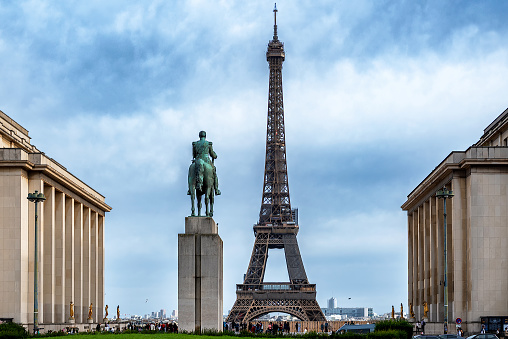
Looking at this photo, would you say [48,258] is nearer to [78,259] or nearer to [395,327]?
[78,259]

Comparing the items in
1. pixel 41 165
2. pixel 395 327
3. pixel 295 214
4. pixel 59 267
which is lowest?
pixel 395 327

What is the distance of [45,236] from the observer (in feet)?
294

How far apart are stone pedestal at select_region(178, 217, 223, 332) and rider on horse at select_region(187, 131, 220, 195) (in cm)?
319

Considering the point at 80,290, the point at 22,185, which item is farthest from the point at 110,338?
the point at 80,290

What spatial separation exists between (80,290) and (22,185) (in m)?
21.0

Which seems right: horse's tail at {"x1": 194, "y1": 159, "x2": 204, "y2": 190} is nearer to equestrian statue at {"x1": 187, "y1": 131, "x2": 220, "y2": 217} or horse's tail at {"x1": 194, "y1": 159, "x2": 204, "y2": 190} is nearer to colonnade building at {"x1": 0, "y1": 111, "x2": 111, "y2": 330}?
equestrian statue at {"x1": 187, "y1": 131, "x2": 220, "y2": 217}

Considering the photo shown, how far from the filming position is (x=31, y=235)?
8500 cm

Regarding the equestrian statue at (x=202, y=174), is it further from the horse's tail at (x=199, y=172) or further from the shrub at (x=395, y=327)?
the shrub at (x=395, y=327)

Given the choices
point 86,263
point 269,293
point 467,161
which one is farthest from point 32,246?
point 269,293

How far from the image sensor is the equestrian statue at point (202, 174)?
56.2 m

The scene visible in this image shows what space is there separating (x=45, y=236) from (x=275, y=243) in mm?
102465

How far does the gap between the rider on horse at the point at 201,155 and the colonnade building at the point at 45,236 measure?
30263mm

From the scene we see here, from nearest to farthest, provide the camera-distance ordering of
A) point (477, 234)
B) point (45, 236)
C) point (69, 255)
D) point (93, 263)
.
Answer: point (477, 234)
point (45, 236)
point (69, 255)
point (93, 263)

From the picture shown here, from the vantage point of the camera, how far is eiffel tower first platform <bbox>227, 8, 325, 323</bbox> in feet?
576
